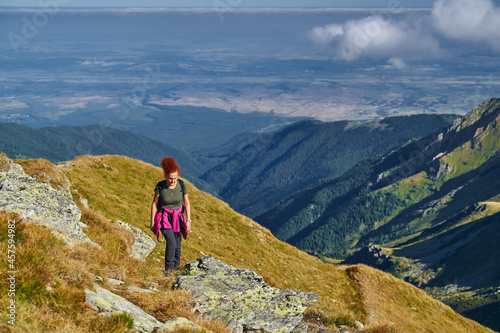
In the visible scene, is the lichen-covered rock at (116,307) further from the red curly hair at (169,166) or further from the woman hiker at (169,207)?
the red curly hair at (169,166)

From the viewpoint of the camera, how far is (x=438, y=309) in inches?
1459

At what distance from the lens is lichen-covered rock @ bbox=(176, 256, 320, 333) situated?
1495cm

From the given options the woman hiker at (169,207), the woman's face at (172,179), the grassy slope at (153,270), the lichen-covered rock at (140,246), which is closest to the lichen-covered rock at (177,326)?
the grassy slope at (153,270)

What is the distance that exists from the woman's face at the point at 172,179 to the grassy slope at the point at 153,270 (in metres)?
4.18

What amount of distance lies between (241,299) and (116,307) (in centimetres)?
635

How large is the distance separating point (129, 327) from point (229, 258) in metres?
25.5

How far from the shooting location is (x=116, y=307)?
37.9 feet

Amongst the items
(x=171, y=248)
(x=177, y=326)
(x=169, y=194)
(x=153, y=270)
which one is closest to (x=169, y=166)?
(x=169, y=194)

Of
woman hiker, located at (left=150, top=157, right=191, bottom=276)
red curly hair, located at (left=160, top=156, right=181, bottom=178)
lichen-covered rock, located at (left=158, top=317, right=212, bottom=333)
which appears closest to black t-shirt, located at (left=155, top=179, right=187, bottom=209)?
woman hiker, located at (left=150, top=157, right=191, bottom=276)

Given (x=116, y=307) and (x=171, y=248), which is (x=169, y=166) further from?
(x=116, y=307)

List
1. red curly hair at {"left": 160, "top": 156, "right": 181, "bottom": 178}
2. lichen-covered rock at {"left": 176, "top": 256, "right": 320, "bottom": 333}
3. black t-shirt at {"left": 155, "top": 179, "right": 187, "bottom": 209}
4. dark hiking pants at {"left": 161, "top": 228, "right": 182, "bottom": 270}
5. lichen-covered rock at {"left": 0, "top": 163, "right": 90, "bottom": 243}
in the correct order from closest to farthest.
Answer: lichen-covered rock at {"left": 176, "top": 256, "right": 320, "bottom": 333} → lichen-covered rock at {"left": 0, "top": 163, "right": 90, "bottom": 243} → red curly hair at {"left": 160, "top": 156, "right": 181, "bottom": 178} → black t-shirt at {"left": 155, "top": 179, "right": 187, "bottom": 209} → dark hiking pants at {"left": 161, "top": 228, "right": 182, "bottom": 270}

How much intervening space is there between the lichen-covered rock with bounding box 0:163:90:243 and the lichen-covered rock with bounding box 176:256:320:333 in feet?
19.0

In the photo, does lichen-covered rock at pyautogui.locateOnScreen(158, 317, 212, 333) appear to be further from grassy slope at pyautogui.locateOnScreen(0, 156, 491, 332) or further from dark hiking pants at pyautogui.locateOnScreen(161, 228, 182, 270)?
dark hiking pants at pyautogui.locateOnScreen(161, 228, 182, 270)

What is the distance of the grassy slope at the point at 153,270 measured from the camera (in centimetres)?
1052
